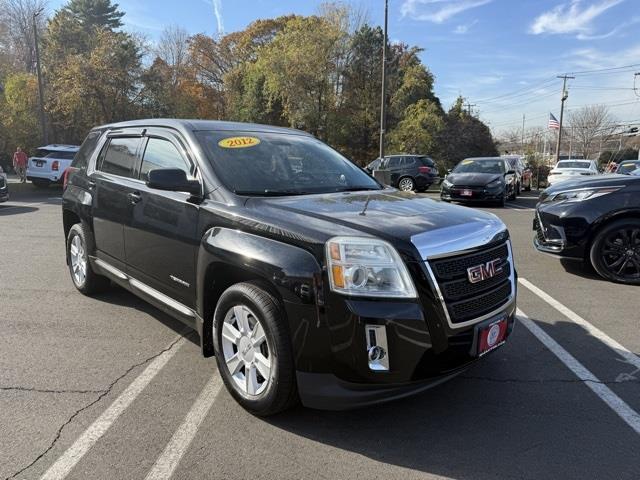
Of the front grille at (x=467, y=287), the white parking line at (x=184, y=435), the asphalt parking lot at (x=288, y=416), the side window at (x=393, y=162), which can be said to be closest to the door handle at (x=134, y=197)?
the asphalt parking lot at (x=288, y=416)

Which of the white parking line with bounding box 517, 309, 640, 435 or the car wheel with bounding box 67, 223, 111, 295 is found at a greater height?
the car wheel with bounding box 67, 223, 111, 295

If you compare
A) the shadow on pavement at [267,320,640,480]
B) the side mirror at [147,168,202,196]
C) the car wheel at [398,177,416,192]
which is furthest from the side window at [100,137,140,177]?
the car wheel at [398,177,416,192]

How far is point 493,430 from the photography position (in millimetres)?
2957

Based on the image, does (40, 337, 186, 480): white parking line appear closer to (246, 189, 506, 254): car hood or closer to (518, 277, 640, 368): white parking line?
(246, 189, 506, 254): car hood

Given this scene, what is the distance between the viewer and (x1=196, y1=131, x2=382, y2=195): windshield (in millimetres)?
3506

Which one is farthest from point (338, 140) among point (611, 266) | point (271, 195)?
point (271, 195)

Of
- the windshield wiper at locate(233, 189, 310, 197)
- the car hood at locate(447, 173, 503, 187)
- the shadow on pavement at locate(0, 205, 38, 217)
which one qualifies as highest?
the windshield wiper at locate(233, 189, 310, 197)

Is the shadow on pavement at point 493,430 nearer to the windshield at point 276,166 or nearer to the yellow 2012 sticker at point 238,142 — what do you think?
the windshield at point 276,166

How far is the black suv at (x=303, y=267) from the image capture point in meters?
2.60

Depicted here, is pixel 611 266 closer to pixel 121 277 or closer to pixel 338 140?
pixel 121 277

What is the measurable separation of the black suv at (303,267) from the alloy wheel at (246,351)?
0.01 meters

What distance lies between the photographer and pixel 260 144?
3938mm

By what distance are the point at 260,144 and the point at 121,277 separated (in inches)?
70.1

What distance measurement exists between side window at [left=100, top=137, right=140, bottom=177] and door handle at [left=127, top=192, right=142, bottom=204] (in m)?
0.27
